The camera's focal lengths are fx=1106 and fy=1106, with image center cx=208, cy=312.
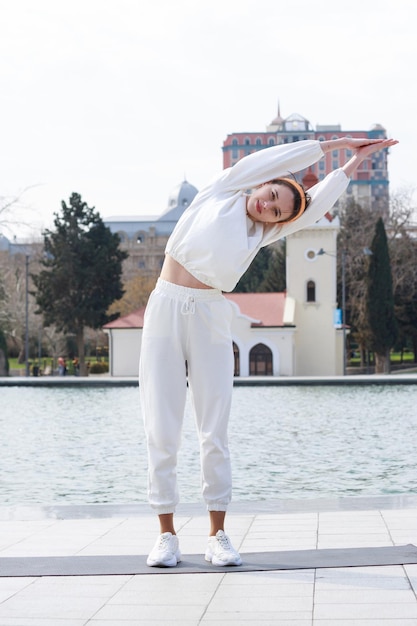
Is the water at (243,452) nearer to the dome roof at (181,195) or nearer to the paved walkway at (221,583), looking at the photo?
the paved walkway at (221,583)

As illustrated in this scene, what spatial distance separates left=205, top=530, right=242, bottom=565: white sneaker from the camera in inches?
194

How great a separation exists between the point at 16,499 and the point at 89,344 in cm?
7138

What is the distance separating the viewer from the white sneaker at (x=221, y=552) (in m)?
4.92

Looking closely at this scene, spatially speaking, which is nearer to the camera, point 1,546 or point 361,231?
point 1,546

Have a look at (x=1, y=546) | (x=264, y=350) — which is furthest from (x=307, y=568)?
(x=264, y=350)

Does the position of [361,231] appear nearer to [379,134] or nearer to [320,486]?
[320,486]

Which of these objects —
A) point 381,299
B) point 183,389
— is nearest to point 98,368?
point 381,299

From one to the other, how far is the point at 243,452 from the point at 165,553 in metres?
8.16

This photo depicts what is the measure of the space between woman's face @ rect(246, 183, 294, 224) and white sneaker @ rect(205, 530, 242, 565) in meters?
1.49

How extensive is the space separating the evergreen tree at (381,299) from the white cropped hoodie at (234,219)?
5124cm

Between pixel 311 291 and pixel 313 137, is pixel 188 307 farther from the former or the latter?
pixel 313 137

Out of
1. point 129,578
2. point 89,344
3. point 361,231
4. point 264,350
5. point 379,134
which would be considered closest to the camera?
point 129,578

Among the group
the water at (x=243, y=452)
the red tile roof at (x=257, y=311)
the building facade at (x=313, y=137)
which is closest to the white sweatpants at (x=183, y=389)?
the water at (x=243, y=452)

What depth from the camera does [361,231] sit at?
63906 millimetres
